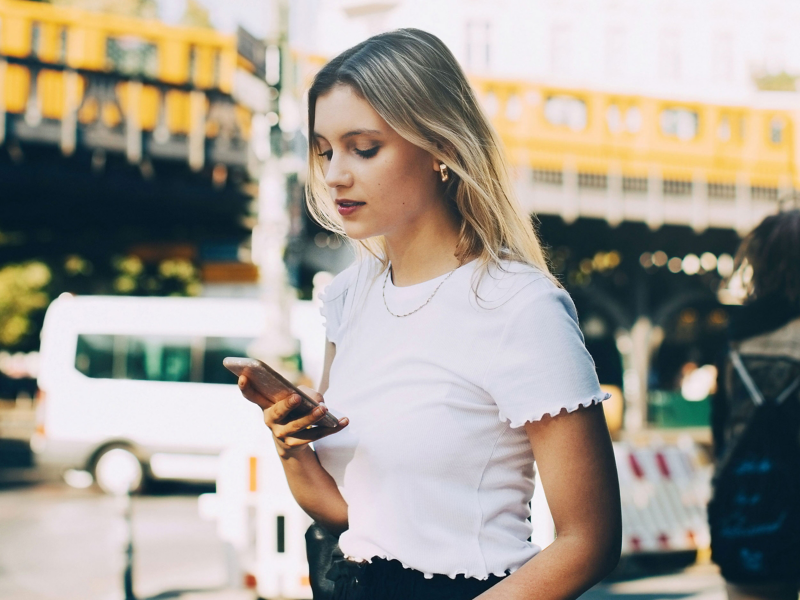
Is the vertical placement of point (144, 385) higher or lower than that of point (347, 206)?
lower

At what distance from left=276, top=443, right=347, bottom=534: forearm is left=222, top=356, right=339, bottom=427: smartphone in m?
0.18

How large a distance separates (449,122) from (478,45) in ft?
104

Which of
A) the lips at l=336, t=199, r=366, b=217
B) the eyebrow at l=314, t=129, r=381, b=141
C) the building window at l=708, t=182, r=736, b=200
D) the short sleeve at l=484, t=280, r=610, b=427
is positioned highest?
the building window at l=708, t=182, r=736, b=200

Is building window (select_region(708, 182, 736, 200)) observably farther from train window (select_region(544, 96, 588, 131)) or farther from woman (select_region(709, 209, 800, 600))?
woman (select_region(709, 209, 800, 600))

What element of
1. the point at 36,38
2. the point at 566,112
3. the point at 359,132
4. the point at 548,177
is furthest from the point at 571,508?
the point at 566,112

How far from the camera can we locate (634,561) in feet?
24.3

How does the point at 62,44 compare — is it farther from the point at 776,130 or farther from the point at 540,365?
the point at 776,130

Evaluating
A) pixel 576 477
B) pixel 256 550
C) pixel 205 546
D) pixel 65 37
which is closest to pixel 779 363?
pixel 576 477

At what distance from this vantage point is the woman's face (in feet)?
4.52

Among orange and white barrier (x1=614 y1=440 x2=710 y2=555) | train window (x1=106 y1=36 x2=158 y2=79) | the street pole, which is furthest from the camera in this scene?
train window (x1=106 y1=36 x2=158 y2=79)

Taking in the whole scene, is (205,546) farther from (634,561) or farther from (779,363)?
(779,363)

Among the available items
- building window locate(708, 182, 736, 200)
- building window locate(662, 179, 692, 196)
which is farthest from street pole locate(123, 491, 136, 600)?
building window locate(708, 182, 736, 200)

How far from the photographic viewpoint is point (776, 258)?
283 centimetres

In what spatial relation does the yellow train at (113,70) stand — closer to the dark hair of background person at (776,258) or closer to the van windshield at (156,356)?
the van windshield at (156,356)
